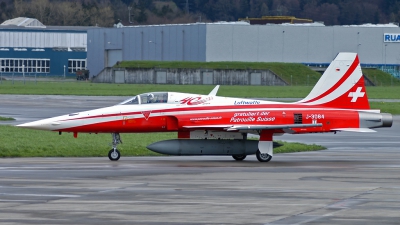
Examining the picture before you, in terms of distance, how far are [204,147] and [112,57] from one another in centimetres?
9863

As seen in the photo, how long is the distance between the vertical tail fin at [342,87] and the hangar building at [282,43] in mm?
81546

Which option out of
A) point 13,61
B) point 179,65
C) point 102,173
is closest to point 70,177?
point 102,173

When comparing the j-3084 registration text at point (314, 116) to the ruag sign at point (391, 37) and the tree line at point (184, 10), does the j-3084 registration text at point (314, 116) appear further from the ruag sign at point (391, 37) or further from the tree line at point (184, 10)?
the tree line at point (184, 10)

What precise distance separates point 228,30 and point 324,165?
8537 cm

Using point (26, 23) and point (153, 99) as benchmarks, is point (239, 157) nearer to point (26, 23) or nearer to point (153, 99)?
point (153, 99)

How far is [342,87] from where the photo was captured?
23297 mm

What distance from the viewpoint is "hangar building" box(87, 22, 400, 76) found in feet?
348

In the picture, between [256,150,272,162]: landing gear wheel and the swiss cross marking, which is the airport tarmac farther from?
the swiss cross marking

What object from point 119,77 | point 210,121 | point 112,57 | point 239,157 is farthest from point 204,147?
point 112,57

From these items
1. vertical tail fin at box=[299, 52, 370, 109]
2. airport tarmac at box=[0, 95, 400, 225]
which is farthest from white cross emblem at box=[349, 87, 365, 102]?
airport tarmac at box=[0, 95, 400, 225]

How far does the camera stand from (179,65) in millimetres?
100250

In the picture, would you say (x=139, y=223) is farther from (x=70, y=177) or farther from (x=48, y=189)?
(x=70, y=177)

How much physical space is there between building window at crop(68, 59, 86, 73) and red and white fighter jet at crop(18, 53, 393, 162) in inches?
4294

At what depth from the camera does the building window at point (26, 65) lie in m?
127
